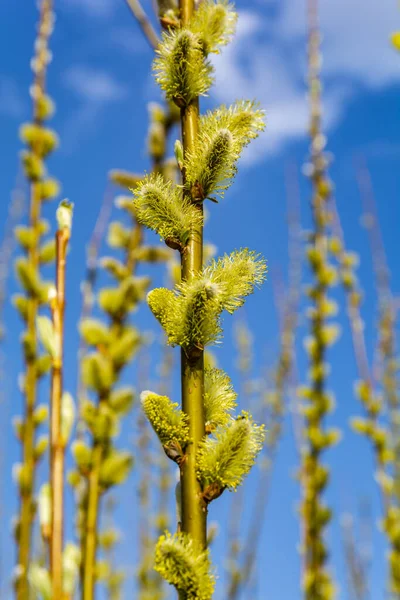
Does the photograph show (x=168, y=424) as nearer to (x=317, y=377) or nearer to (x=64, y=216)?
(x=64, y=216)

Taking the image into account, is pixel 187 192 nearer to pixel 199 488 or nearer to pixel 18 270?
pixel 199 488

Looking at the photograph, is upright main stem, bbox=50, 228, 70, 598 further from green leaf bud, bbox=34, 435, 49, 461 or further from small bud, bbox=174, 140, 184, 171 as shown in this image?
green leaf bud, bbox=34, 435, 49, 461

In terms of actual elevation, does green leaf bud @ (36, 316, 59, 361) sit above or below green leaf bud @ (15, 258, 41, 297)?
below

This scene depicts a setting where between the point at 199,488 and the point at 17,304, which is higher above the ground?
the point at 17,304

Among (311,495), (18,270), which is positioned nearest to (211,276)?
(18,270)

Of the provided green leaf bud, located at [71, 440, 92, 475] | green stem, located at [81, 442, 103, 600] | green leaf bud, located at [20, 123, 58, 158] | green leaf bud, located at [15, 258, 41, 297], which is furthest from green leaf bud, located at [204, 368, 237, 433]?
green leaf bud, located at [20, 123, 58, 158]

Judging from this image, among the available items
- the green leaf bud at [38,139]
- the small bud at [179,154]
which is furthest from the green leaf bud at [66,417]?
the green leaf bud at [38,139]
